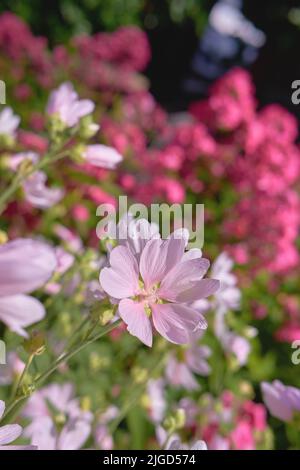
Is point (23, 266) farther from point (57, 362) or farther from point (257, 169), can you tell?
point (257, 169)

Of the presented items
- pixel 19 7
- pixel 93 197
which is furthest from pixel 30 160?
pixel 19 7

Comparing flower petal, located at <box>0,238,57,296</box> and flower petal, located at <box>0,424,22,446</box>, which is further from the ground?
flower petal, located at <box>0,238,57,296</box>

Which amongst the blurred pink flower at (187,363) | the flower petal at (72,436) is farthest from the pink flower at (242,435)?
the flower petal at (72,436)

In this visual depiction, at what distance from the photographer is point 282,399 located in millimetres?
651

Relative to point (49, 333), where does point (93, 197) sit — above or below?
above

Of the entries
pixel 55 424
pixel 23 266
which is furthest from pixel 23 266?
pixel 55 424

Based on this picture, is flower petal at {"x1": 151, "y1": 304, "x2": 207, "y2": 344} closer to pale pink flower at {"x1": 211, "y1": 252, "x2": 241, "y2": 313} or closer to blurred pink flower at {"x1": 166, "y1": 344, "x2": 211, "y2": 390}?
pale pink flower at {"x1": 211, "y1": 252, "x2": 241, "y2": 313}

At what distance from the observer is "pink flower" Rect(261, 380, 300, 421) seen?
64 centimetres

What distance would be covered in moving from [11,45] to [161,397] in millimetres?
2232

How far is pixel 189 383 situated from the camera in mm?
1210

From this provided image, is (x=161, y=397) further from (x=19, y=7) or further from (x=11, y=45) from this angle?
(x=19, y=7)

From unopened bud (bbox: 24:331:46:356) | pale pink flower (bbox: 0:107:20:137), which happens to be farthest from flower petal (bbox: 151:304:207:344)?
pale pink flower (bbox: 0:107:20:137)

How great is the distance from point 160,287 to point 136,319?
4 centimetres

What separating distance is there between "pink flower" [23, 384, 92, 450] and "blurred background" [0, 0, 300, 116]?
480cm
